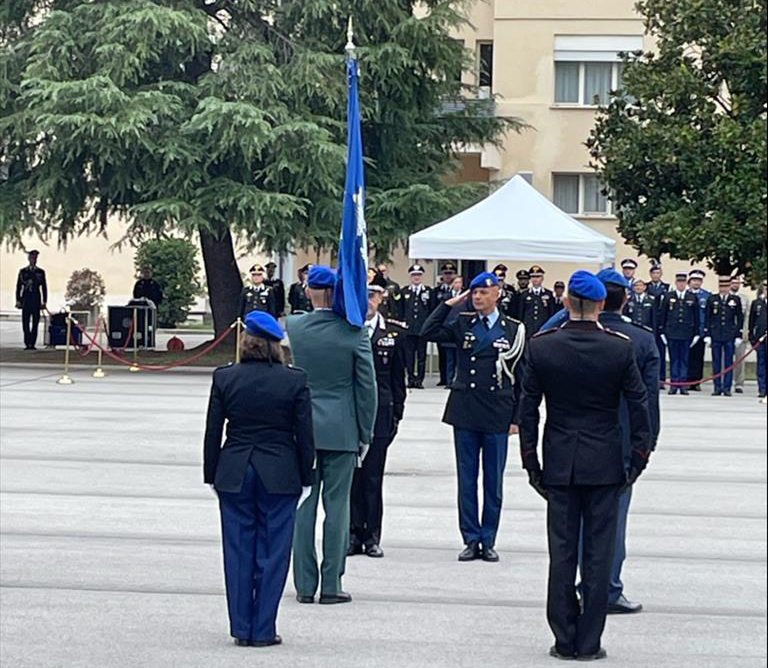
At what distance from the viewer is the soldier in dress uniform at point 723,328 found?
25.5 m

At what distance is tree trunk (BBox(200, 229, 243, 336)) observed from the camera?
31766mm

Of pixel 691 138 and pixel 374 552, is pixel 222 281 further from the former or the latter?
pixel 374 552

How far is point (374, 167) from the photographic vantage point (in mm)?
30641

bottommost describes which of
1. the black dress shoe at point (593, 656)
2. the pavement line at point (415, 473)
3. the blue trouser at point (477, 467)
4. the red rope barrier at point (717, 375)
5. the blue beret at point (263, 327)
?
the pavement line at point (415, 473)

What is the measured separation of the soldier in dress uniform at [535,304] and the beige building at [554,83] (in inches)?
468

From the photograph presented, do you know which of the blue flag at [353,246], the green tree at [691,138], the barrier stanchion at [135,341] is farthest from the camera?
the barrier stanchion at [135,341]

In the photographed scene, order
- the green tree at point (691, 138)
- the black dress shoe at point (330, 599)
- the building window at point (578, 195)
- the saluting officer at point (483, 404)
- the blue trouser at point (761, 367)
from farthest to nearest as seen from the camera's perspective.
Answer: the building window at point (578, 195) → the green tree at point (691, 138) → the blue trouser at point (761, 367) → the saluting officer at point (483, 404) → the black dress shoe at point (330, 599)

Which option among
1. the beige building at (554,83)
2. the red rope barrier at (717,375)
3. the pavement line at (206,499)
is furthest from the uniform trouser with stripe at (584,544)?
the beige building at (554,83)

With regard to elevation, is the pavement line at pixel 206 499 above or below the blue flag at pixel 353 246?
below

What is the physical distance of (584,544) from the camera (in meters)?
7.87

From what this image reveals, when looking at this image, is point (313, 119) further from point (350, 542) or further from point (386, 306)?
point (350, 542)

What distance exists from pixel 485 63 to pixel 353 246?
105 ft

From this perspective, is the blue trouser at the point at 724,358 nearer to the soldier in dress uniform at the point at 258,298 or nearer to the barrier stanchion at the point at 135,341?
the soldier in dress uniform at the point at 258,298

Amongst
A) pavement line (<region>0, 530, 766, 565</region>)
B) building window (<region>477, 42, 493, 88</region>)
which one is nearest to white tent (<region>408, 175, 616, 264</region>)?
pavement line (<region>0, 530, 766, 565</region>)
